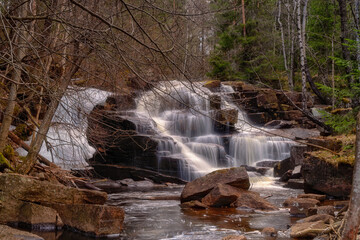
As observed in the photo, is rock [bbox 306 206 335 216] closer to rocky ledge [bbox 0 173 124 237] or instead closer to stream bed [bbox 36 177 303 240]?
stream bed [bbox 36 177 303 240]

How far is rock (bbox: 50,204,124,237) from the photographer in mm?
7258

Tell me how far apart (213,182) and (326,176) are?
320 cm

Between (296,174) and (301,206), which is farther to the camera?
(296,174)

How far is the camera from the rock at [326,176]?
36.1ft

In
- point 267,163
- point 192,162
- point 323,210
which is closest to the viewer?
point 323,210

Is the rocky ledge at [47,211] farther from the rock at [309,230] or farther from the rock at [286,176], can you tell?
the rock at [286,176]

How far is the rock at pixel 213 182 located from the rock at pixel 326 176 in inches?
80.8

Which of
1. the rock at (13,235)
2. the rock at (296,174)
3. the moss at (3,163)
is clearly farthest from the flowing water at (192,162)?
the moss at (3,163)

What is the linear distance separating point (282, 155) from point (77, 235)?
41.6ft

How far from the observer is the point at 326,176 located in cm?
1131

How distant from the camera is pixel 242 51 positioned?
2881 cm

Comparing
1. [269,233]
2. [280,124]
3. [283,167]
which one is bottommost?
[269,233]

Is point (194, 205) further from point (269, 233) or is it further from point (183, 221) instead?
point (269, 233)

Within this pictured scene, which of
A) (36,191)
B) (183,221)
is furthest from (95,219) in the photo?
(183,221)
